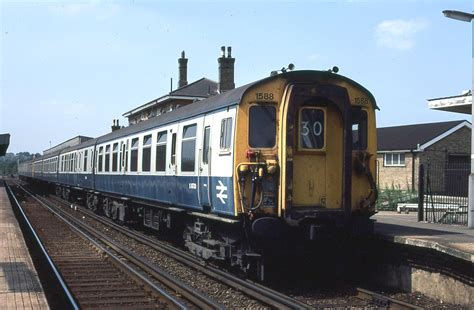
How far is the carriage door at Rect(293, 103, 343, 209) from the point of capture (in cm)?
880

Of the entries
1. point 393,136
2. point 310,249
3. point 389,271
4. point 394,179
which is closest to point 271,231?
point 310,249

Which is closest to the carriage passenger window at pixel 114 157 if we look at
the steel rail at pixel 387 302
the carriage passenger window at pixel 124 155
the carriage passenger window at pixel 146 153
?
the carriage passenger window at pixel 124 155

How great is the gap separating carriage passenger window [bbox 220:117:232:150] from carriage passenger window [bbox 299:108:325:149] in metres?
1.11

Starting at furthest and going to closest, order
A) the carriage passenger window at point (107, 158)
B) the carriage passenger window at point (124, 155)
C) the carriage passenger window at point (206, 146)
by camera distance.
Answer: the carriage passenger window at point (107, 158) → the carriage passenger window at point (124, 155) → the carriage passenger window at point (206, 146)

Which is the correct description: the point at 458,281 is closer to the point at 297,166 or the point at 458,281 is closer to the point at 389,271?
the point at 389,271

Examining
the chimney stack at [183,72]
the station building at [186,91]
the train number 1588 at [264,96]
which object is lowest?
the train number 1588 at [264,96]

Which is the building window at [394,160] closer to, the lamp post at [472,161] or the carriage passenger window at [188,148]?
the lamp post at [472,161]

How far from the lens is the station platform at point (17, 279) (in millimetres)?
6867

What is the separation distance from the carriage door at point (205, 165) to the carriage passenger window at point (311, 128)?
5.80ft

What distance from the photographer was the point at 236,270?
32.9ft

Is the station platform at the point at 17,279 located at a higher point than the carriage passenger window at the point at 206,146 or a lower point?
lower

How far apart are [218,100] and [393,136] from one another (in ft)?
94.8

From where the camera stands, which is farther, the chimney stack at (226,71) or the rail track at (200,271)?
the chimney stack at (226,71)

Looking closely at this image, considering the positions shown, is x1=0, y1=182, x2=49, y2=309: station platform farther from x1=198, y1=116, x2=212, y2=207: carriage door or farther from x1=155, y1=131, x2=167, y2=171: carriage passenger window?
x1=155, y1=131, x2=167, y2=171: carriage passenger window
